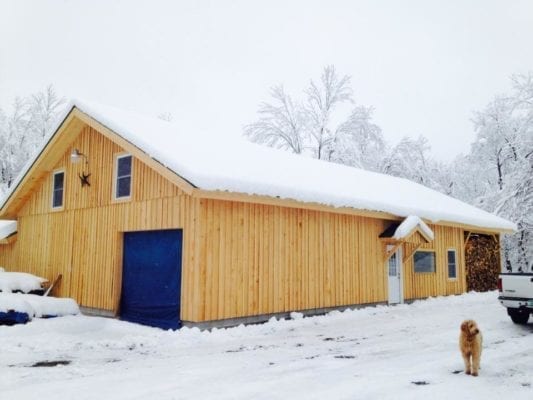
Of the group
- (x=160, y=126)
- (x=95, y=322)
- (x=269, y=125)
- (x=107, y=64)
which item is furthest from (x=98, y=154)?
(x=107, y=64)

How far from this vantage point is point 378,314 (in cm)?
1441

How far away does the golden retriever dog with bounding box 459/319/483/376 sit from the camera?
6.93 meters

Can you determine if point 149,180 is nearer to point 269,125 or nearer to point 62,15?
point 269,125

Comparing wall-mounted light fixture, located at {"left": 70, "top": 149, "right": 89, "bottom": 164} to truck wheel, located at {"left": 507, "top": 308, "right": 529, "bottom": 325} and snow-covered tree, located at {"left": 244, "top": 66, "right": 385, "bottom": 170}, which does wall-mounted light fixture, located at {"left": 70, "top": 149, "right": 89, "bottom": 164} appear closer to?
truck wheel, located at {"left": 507, "top": 308, "right": 529, "bottom": 325}

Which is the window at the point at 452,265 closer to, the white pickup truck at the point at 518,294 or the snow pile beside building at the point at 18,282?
the white pickup truck at the point at 518,294

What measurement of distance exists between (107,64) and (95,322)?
11072 cm

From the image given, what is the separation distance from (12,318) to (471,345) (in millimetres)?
9623

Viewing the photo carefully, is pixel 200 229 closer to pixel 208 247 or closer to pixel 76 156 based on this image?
pixel 208 247

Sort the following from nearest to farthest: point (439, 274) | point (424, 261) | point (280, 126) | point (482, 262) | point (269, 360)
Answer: point (269, 360) → point (424, 261) → point (439, 274) → point (482, 262) → point (280, 126)

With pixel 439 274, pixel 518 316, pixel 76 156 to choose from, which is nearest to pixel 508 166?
pixel 439 274

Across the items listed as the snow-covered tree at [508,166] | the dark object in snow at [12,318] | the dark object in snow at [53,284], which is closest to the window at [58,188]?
the dark object in snow at [53,284]

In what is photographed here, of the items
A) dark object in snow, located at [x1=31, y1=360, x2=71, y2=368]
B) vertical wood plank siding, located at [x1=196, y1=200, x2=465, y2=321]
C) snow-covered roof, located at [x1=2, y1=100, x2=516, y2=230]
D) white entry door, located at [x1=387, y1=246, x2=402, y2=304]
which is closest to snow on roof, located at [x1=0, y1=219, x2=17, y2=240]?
snow-covered roof, located at [x1=2, y1=100, x2=516, y2=230]

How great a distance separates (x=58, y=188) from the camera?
1656cm

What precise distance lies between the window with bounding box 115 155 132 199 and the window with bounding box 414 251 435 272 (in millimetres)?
10456
